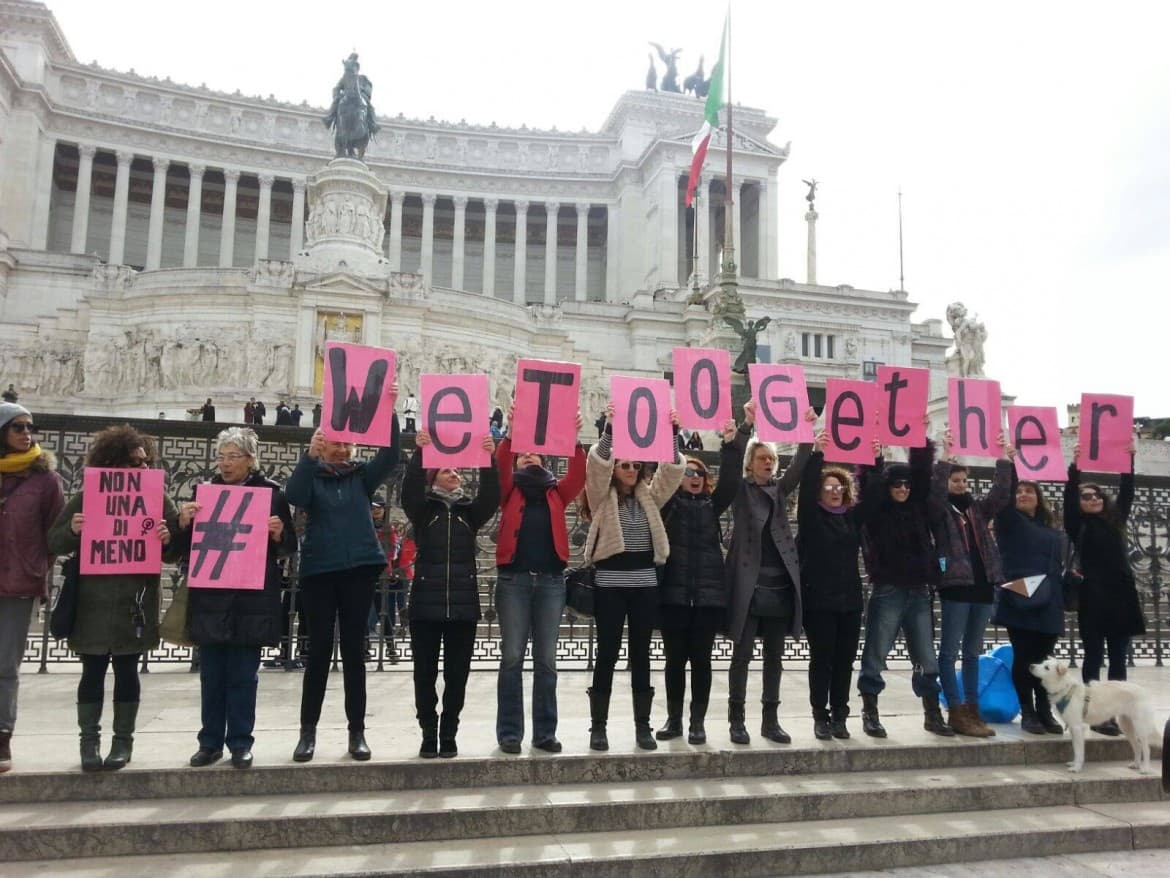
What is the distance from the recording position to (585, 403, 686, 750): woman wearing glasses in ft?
19.9

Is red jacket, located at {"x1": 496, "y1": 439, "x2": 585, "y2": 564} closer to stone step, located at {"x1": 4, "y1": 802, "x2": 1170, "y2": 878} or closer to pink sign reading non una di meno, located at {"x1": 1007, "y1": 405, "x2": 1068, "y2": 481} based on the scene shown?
stone step, located at {"x1": 4, "y1": 802, "x2": 1170, "y2": 878}

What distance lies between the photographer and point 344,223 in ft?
119

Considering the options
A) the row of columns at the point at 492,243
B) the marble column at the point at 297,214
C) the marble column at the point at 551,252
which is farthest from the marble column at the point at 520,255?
the marble column at the point at 297,214

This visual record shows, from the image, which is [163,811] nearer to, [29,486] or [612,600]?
[29,486]

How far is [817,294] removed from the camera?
49.2 m

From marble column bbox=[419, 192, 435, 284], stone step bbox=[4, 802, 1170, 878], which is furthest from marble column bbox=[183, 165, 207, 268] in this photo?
stone step bbox=[4, 802, 1170, 878]

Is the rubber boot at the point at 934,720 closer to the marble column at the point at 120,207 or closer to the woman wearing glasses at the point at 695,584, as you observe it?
the woman wearing glasses at the point at 695,584

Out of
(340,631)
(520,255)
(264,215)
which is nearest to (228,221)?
(264,215)

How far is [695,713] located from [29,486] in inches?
179

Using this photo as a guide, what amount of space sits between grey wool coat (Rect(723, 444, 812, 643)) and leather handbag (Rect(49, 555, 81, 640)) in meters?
4.18

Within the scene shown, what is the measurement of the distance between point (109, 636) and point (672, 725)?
12.1 feet

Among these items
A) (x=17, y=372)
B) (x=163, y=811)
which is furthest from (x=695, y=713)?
(x=17, y=372)

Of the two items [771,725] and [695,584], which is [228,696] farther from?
[771,725]


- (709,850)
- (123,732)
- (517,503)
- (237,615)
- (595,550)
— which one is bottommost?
(709,850)
